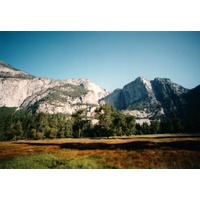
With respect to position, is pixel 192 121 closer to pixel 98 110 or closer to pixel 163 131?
pixel 163 131
